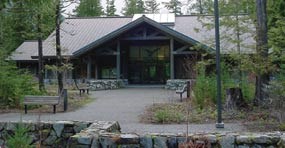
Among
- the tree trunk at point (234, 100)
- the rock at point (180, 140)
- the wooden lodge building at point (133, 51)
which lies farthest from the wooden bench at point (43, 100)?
the wooden lodge building at point (133, 51)

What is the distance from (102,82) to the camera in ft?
94.4

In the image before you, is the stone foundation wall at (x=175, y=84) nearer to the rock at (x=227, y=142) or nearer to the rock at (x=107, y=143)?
the rock at (x=227, y=142)

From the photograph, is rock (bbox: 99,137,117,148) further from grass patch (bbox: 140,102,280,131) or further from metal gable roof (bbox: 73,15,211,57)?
metal gable roof (bbox: 73,15,211,57)

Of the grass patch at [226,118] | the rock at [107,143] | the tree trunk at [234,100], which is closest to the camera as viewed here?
the rock at [107,143]

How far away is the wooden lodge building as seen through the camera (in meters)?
29.9

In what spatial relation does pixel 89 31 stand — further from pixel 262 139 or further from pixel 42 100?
pixel 262 139

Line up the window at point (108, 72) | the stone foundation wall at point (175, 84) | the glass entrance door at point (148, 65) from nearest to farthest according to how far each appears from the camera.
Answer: the stone foundation wall at point (175, 84)
the glass entrance door at point (148, 65)
the window at point (108, 72)

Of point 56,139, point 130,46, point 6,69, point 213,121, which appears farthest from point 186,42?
point 56,139

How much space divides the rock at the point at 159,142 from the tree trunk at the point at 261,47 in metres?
7.02

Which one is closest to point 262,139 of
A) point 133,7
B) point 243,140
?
point 243,140

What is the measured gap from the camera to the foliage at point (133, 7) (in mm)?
68250

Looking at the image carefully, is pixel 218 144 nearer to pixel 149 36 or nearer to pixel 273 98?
pixel 273 98

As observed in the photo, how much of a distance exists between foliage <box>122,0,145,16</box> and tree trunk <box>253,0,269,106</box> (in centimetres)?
5393

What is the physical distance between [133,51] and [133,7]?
36581 mm
